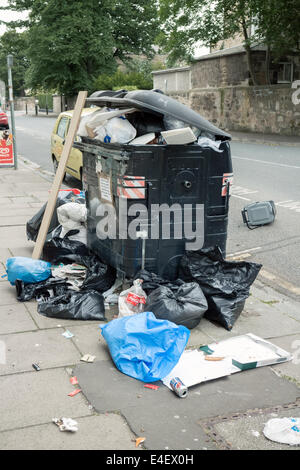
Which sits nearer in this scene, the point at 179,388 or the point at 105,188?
the point at 179,388

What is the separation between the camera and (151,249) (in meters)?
5.20

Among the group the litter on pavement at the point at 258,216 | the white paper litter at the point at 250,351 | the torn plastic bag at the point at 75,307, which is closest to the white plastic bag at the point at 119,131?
the torn plastic bag at the point at 75,307

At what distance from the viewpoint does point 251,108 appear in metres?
28.7

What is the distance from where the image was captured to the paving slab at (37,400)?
337cm

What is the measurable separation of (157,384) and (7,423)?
1.06 m

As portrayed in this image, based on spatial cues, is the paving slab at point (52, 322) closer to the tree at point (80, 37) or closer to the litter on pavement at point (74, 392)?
the litter on pavement at point (74, 392)

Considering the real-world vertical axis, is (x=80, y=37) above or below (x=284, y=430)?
above

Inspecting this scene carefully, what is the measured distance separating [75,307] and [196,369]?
1.41m

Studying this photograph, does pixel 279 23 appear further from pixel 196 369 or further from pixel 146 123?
pixel 196 369

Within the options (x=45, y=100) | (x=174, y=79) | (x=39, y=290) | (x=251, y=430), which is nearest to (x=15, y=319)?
(x=39, y=290)

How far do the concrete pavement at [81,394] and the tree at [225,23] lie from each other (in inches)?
874
